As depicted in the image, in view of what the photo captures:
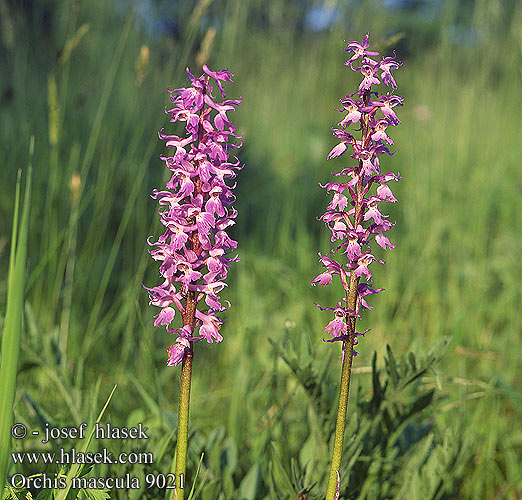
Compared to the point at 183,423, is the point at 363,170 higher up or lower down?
higher up

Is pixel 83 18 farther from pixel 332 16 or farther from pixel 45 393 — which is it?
pixel 45 393

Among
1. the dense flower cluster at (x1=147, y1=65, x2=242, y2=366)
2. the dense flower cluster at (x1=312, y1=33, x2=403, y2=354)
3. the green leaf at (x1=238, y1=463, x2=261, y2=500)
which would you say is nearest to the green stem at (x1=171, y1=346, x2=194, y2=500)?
the dense flower cluster at (x1=147, y1=65, x2=242, y2=366)

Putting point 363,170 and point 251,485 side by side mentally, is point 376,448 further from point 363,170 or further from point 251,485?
point 363,170

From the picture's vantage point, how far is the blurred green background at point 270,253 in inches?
59.8

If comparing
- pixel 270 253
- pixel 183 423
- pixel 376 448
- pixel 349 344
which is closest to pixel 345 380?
pixel 349 344

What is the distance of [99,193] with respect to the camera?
2.46m

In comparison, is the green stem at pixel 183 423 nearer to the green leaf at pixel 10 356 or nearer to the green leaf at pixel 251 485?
the green leaf at pixel 10 356

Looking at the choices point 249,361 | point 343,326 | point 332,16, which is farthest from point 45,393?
point 332,16

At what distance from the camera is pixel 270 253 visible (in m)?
3.18

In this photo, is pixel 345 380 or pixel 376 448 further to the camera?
pixel 376 448

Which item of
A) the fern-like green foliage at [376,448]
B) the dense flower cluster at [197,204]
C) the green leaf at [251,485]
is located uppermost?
the dense flower cluster at [197,204]

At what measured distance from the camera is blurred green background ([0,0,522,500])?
1.52 meters

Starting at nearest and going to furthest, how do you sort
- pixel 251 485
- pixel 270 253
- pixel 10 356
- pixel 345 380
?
pixel 10 356 → pixel 345 380 → pixel 251 485 → pixel 270 253

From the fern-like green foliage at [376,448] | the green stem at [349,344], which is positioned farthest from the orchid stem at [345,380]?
the fern-like green foliage at [376,448]
